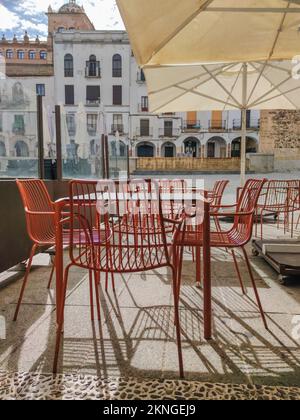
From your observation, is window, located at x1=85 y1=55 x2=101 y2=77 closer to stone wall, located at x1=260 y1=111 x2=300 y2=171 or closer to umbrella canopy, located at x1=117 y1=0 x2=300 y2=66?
stone wall, located at x1=260 y1=111 x2=300 y2=171

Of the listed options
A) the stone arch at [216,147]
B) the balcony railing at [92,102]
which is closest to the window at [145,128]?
the balcony railing at [92,102]

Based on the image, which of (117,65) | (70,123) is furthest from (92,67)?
(70,123)

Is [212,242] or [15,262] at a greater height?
[212,242]

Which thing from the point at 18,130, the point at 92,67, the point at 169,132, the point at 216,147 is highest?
the point at 92,67

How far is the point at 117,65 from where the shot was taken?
31.3 metres

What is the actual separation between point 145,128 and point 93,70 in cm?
691

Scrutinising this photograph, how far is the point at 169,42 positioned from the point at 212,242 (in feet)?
5.96

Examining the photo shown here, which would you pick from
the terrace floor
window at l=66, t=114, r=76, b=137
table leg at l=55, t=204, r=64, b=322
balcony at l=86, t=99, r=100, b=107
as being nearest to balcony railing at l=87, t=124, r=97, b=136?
window at l=66, t=114, r=76, b=137

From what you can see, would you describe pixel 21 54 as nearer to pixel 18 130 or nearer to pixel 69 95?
pixel 69 95

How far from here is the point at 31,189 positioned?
100.0 inches

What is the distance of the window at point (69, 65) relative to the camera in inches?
1234
